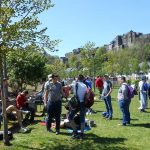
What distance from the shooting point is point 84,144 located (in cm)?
1113

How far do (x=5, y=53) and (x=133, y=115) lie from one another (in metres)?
9.45

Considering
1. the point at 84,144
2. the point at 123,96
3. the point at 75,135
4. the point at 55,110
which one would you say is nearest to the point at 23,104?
the point at 55,110

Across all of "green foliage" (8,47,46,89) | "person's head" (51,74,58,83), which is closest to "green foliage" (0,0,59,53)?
"person's head" (51,74,58,83)

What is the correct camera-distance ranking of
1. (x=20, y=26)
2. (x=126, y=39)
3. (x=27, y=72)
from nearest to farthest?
(x=20, y=26)
(x=27, y=72)
(x=126, y=39)

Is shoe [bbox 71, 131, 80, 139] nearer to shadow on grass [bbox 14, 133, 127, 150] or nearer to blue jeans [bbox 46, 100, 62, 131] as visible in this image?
shadow on grass [bbox 14, 133, 127, 150]

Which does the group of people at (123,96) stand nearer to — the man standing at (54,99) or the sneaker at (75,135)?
the man standing at (54,99)

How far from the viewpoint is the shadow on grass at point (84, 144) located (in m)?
10.7

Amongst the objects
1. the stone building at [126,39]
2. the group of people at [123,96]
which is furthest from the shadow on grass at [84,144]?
the stone building at [126,39]

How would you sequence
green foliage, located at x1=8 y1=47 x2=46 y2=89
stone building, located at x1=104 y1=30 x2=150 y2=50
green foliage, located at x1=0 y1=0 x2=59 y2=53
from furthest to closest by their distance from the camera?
stone building, located at x1=104 y1=30 x2=150 y2=50 < green foliage, located at x1=8 y1=47 x2=46 y2=89 < green foliage, located at x1=0 y1=0 x2=59 y2=53

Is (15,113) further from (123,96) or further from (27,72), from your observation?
(27,72)

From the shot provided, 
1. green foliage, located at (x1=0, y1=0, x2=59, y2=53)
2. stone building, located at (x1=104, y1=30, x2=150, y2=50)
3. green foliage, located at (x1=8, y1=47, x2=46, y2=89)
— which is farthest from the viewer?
stone building, located at (x1=104, y1=30, x2=150, y2=50)

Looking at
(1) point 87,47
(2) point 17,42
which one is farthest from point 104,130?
(1) point 87,47

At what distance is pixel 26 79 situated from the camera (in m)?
30.9

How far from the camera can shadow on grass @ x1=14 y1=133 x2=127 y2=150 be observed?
421 inches
